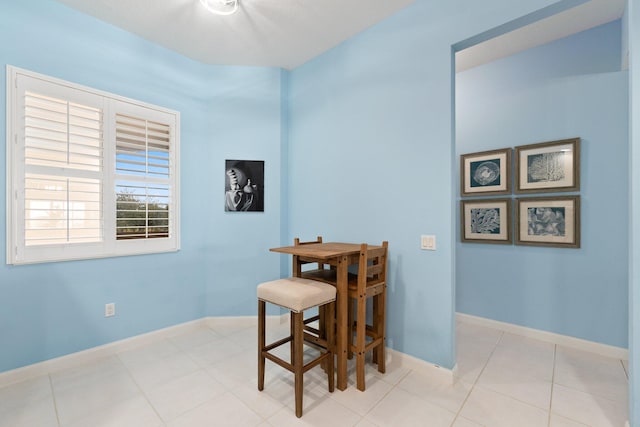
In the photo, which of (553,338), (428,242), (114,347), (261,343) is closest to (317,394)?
(261,343)

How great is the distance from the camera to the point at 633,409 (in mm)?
1469

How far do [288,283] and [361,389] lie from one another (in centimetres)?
90

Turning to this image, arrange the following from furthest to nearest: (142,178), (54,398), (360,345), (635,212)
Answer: (142,178) < (360,345) < (54,398) < (635,212)

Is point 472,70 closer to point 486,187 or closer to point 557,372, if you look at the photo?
point 486,187

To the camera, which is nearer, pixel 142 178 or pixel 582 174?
pixel 582 174

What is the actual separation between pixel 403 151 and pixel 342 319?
1431 mm

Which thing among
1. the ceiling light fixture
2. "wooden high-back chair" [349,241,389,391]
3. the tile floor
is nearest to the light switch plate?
"wooden high-back chair" [349,241,389,391]

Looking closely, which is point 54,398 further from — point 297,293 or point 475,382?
point 475,382

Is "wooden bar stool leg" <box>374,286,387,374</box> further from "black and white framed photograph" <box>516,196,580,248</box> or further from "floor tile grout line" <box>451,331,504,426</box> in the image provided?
"black and white framed photograph" <box>516,196,580,248</box>

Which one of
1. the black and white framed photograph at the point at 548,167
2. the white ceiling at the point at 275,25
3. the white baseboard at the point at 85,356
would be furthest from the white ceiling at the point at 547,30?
the white baseboard at the point at 85,356

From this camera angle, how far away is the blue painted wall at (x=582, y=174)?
244cm

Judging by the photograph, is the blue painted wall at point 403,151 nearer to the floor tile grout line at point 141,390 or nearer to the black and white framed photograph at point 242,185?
the black and white framed photograph at point 242,185

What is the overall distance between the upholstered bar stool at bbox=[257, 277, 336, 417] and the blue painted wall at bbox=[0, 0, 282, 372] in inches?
51.3

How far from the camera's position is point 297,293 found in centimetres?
176
